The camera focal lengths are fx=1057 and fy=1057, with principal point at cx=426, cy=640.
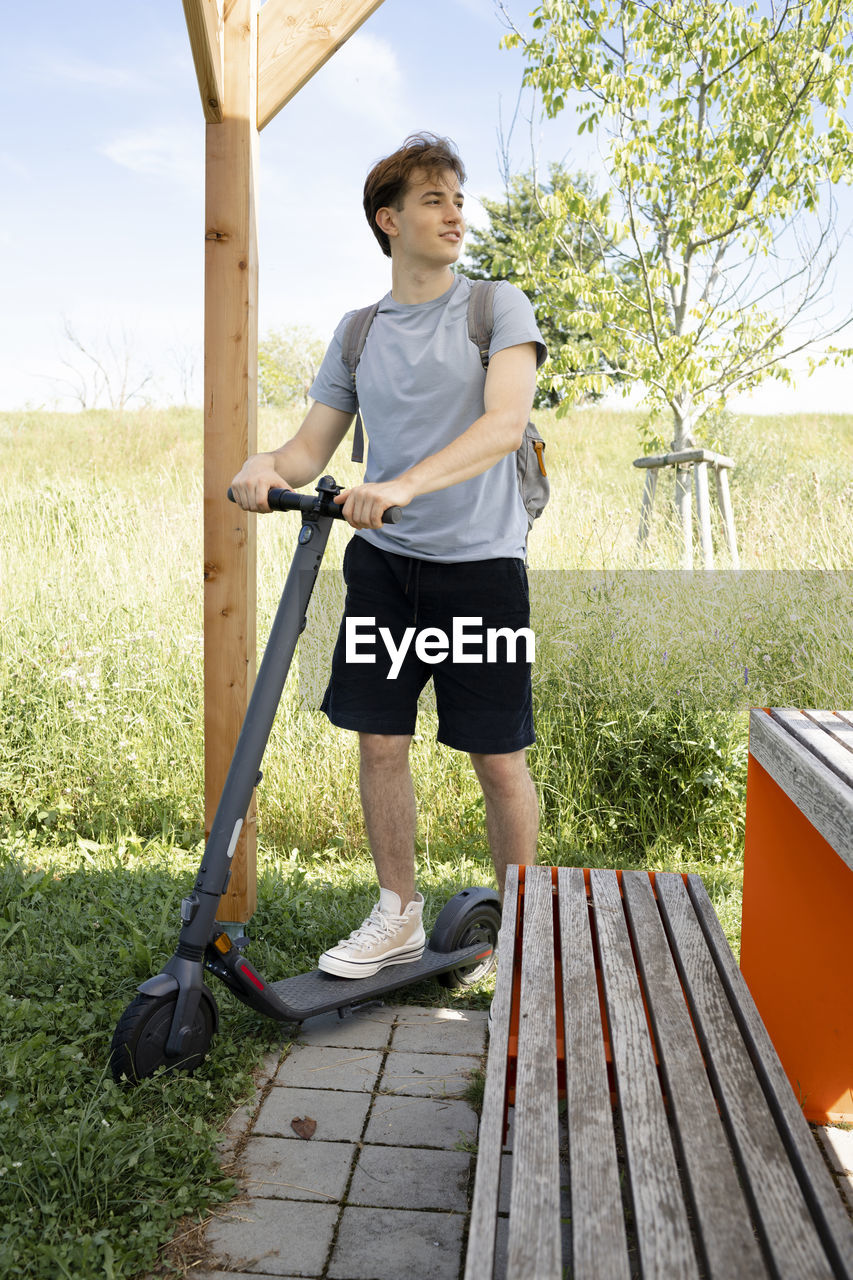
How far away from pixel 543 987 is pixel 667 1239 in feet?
2.06

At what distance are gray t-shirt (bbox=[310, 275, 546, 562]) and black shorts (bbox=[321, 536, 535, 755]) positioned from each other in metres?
0.06

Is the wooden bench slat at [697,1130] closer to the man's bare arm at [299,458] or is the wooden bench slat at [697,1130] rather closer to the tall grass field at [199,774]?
the tall grass field at [199,774]

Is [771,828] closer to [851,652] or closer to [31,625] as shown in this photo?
[851,652]

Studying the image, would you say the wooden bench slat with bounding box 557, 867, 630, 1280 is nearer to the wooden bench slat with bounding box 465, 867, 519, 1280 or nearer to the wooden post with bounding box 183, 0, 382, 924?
the wooden bench slat with bounding box 465, 867, 519, 1280

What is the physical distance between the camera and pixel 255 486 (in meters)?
2.36

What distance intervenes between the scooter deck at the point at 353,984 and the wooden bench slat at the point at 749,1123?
0.90m

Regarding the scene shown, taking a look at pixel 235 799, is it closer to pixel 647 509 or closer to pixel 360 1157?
pixel 360 1157

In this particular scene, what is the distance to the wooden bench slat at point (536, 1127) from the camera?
1017 millimetres

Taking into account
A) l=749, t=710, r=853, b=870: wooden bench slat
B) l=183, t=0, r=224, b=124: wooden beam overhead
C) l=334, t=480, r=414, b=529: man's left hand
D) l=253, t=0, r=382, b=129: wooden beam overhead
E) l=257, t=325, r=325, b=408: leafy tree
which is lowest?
l=749, t=710, r=853, b=870: wooden bench slat

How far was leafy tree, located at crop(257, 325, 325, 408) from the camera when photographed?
25.1 meters

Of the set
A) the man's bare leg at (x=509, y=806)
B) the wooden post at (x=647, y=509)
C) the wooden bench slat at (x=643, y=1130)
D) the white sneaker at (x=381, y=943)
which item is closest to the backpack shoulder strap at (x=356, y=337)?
the man's bare leg at (x=509, y=806)

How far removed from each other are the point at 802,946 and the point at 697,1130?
1.02m

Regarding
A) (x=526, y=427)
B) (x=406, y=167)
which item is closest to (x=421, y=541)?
(x=526, y=427)

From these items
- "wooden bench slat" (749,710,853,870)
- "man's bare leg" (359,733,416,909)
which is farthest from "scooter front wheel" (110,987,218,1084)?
"wooden bench slat" (749,710,853,870)
